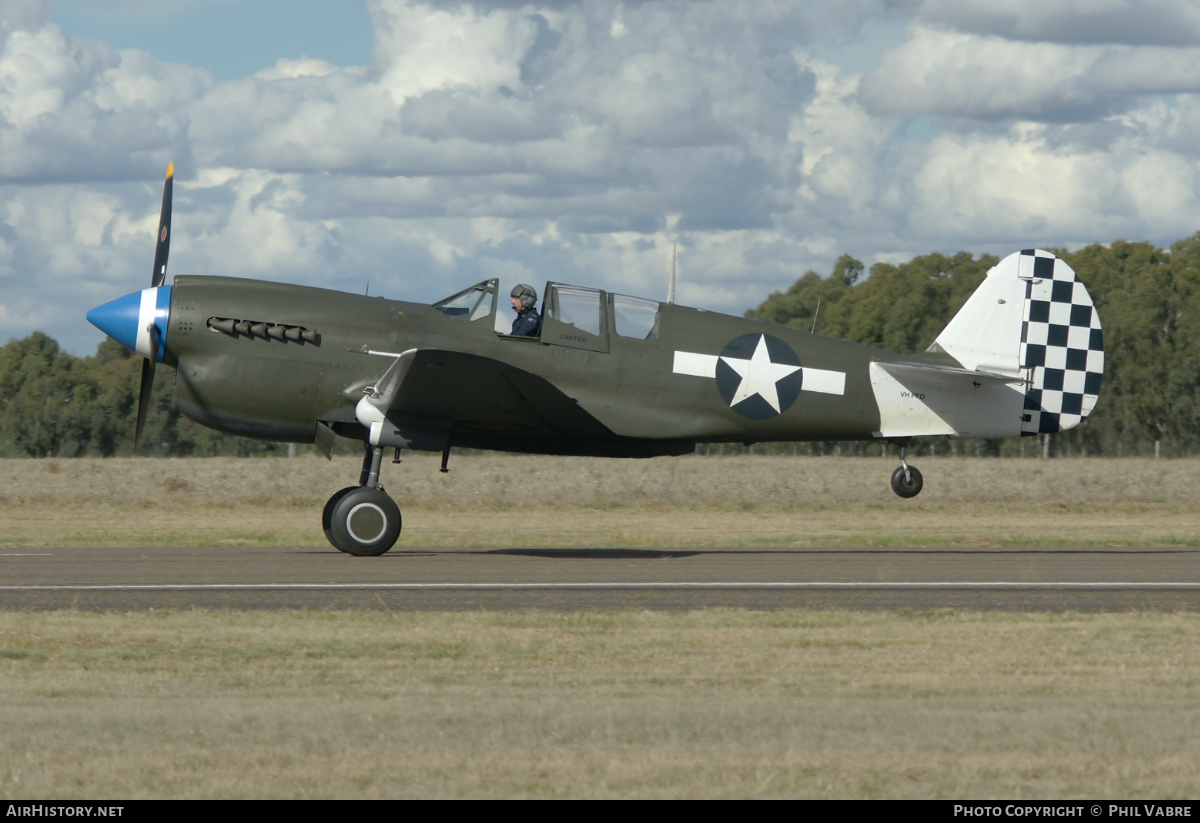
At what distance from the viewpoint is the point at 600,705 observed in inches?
245

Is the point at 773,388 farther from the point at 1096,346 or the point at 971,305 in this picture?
the point at 1096,346

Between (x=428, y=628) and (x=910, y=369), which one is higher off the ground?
(x=910, y=369)

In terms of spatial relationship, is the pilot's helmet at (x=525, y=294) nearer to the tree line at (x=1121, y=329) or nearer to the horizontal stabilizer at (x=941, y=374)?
the horizontal stabilizer at (x=941, y=374)

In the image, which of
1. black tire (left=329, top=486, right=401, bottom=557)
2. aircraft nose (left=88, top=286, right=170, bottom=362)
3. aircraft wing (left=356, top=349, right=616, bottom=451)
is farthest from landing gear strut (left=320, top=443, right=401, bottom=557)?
aircraft nose (left=88, top=286, right=170, bottom=362)

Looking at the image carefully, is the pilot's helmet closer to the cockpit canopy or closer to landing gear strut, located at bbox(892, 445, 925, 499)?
the cockpit canopy

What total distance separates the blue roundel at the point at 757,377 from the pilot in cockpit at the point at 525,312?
208 centimetres

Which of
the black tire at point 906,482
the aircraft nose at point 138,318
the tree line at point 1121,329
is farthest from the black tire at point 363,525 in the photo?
the tree line at point 1121,329

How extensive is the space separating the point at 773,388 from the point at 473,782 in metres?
9.19

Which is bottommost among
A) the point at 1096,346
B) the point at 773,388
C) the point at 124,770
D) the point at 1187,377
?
the point at 124,770

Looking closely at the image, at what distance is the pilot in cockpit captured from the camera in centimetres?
1306

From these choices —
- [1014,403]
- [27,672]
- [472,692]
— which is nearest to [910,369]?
[1014,403]

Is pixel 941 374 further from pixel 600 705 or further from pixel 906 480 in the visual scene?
pixel 600 705

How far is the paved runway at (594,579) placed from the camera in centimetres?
1002

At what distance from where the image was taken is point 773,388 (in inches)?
533
